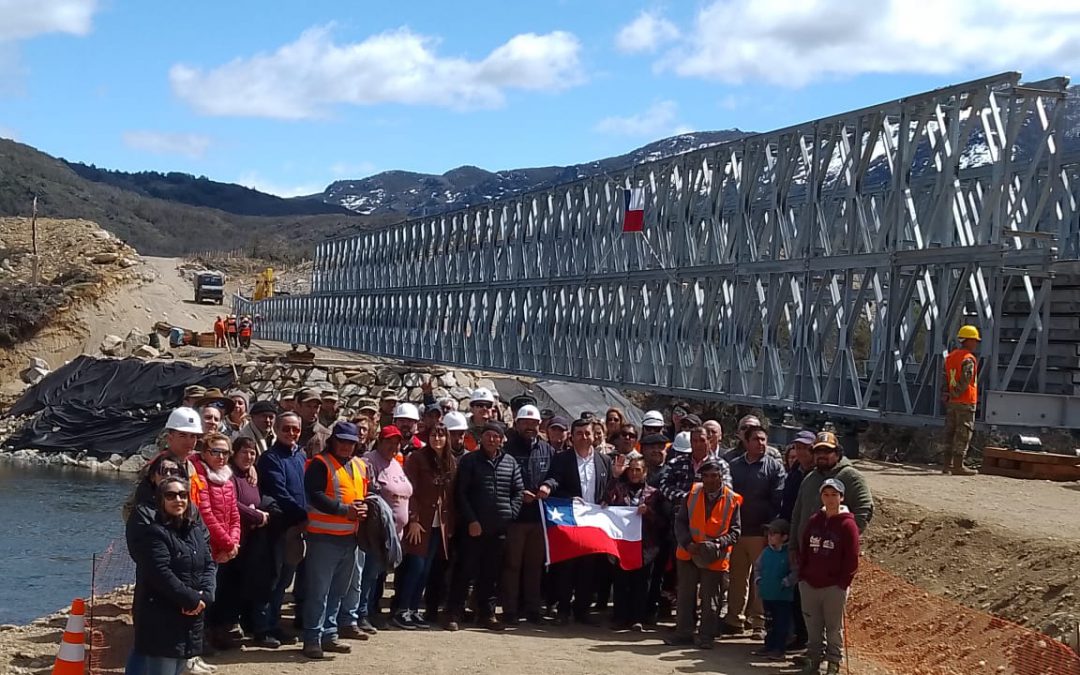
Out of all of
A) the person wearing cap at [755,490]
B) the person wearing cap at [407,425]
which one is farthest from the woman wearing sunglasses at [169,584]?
the person wearing cap at [755,490]

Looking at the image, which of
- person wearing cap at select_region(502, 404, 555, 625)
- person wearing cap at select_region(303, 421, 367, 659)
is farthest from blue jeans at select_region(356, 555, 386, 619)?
person wearing cap at select_region(502, 404, 555, 625)

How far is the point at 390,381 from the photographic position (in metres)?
45.2

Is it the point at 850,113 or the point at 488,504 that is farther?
the point at 850,113

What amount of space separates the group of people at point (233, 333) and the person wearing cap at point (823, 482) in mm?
47019

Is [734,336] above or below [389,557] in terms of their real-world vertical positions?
above

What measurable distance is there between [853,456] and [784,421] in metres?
1.66

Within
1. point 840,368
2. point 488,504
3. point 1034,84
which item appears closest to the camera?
point 488,504

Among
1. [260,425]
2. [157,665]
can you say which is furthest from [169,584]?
[260,425]

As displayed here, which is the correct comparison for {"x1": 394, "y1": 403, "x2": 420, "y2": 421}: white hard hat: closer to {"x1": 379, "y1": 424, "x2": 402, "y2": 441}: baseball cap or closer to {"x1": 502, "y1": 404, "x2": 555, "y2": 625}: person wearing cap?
{"x1": 502, "y1": 404, "x2": 555, "y2": 625}: person wearing cap

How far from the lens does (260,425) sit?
11.7 metres

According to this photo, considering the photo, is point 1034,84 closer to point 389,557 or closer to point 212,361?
point 389,557

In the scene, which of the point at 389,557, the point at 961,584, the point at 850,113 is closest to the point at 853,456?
the point at 850,113

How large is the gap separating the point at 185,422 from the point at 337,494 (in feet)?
6.56

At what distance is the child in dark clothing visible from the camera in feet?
37.0
